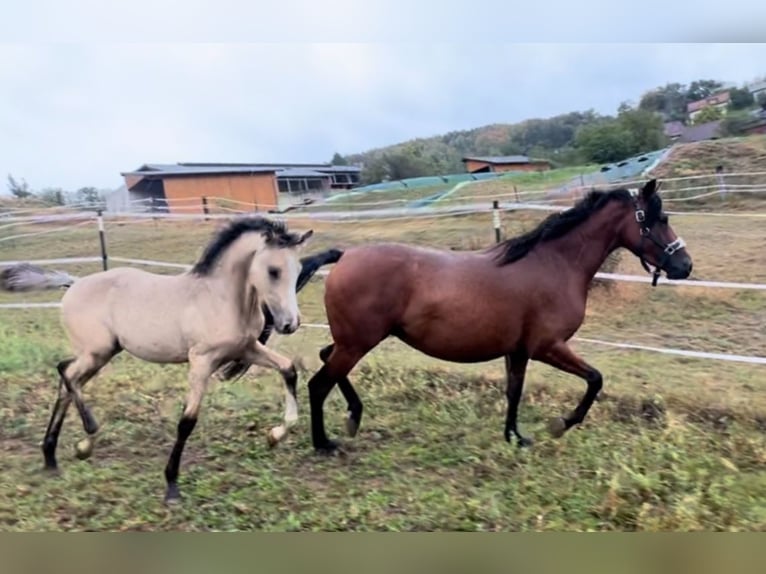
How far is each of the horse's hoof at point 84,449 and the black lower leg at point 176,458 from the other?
0.38m

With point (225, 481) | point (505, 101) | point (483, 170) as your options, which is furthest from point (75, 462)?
point (505, 101)

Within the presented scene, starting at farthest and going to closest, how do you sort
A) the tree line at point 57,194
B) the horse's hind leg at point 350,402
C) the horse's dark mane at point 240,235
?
the tree line at point 57,194 < the horse's hind leg at point 350,402 < the horse's dark mane at point 240,235

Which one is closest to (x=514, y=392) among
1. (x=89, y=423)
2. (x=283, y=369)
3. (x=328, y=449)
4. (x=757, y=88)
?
(x=328, y=449)

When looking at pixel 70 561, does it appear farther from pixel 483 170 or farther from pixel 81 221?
pixel 483 170

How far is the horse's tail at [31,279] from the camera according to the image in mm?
2766

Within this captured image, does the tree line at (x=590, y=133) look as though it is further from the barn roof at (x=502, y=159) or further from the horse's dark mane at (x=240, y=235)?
the horse's dark mane at (x=240, y=235)

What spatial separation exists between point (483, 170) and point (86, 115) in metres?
1.69

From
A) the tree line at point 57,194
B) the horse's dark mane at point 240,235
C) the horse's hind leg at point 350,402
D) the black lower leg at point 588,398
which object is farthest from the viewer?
the tree line at point 57,194

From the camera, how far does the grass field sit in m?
2.52

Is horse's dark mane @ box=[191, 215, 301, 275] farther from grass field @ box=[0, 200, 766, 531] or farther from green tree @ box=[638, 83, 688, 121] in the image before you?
green tree @ box=[638, 83, 688, 121]

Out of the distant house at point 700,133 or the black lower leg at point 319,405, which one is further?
the distant house at point 700,133

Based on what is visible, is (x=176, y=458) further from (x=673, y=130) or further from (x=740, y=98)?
(x=740, y=98)

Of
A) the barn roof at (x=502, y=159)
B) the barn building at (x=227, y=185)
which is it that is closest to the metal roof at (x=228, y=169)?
the barn building at (x=227, y=185)

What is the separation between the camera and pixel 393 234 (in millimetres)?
2791
